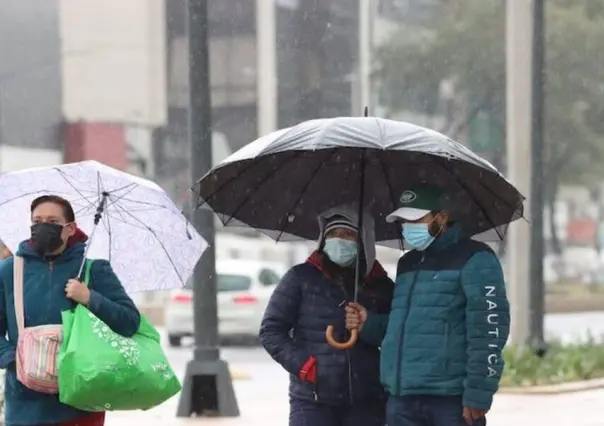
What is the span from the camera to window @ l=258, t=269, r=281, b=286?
2566 centimetres

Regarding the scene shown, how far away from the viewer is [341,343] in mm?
6152

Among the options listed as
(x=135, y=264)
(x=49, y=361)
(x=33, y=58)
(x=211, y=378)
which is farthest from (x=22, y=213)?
(x=33, y=58)

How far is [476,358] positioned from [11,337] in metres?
1.97

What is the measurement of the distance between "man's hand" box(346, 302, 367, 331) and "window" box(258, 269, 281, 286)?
1948 cm

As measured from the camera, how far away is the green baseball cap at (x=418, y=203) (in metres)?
6.03

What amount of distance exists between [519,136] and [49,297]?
54.7ft

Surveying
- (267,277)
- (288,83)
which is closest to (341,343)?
(267,277)

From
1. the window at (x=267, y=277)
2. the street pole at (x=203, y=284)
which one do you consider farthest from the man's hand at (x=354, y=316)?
the window at (x=267, y=277)

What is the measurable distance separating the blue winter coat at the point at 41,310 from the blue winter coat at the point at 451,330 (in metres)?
1.16

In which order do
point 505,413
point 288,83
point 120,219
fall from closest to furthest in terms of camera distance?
point 120,219 → point 505,413 → point 288,83

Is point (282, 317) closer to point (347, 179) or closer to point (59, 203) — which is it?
point (347, 179)

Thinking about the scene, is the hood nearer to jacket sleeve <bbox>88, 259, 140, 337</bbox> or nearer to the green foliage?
jacket sleeve <bbox>88, 259, 140, 337</bbox>

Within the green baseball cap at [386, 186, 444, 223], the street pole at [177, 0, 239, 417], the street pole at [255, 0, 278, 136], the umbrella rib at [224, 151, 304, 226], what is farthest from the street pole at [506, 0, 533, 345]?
the street pole at [255, 0, 278, 136]

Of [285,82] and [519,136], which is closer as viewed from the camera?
[519,136]
